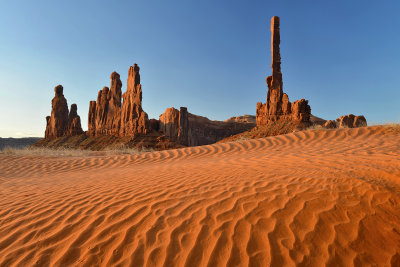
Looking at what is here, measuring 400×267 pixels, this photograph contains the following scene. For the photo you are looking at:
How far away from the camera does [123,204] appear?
3.24 meters

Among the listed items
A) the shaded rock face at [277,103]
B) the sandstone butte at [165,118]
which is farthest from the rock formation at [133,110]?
the shaded rock face at [277,103]

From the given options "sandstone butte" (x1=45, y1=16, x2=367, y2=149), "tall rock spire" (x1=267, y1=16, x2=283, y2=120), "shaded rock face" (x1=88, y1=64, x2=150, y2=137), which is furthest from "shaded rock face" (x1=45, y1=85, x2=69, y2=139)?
"tall rock spire" (x1=267, y1=16, x2=283, y2=120)

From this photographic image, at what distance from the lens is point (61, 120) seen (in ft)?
165

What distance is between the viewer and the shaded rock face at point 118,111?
119ft

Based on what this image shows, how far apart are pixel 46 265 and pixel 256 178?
3293 millimetres

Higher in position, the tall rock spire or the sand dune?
the tall rock spire

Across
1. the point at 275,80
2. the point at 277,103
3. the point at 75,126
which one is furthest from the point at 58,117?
the point at 277,103

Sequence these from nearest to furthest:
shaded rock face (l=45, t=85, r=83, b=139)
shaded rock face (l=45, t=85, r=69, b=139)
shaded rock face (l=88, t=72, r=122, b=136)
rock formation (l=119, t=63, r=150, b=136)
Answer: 1. rock formation (l=119, t=63, r=150, b=136)
2. shaded rock face (l=88, t=72, r=122, b=136)
3. shaded rock face (l=45, t=85, r=83, b=139)
4. shaded rock face (l=45, t=85, r=69, b=139)

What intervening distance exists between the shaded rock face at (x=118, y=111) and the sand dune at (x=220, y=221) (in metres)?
32.1

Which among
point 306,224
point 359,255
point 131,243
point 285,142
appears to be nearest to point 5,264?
point 131,243

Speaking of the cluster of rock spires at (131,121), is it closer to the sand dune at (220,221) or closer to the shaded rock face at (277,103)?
the shaded rock face at (277,103)

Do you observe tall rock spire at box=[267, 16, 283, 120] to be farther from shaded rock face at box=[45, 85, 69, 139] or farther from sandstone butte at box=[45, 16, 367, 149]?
shaded rock face at box=[45, 85, 69, 139]

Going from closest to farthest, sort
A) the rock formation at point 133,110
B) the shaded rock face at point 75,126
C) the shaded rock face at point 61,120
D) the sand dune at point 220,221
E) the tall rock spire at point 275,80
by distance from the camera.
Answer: the sand dune at point 220,221 < the tall rock spire at point 275,80 < the rock formation at point 133,110 < the shaded rock face at point 75,126 < the shaded rock face at point 61,120

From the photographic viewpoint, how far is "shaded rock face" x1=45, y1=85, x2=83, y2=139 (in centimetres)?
4909
